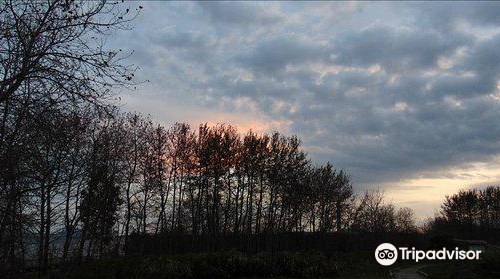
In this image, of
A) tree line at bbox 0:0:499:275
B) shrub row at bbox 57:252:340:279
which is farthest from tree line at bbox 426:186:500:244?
shrub row at bbox 57:252:340:279

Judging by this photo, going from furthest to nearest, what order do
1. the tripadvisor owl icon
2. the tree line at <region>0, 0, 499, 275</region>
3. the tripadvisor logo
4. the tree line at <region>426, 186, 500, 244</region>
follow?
the tree line at <region>426, 186, 500, 244</region> < the tripadvisor owl icon < the tripadvisor logo < the tree line at <region>0, 0, 499, 275</region>

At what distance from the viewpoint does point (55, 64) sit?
22.7 ft

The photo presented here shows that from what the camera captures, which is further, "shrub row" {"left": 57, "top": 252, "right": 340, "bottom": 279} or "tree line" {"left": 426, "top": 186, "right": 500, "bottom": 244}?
"tree line" {"left": 426, "top": 186, "right": 500, "bottom": 244}

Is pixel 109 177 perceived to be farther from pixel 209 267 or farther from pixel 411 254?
pixel 411 254

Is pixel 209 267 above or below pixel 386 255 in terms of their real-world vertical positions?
above

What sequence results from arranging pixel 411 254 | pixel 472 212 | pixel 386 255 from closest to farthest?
pixel 386 255 → pixel 411 254 → pixel 472 212

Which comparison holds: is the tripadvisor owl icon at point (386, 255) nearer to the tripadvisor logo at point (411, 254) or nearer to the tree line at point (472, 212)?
the tripadvisor logo at point (411, 254)

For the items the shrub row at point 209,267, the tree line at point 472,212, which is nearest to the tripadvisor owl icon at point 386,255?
the shrub row at point 209,267

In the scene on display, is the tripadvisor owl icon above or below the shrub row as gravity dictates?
below

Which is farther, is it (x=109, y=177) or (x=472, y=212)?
(x=472, y=212)

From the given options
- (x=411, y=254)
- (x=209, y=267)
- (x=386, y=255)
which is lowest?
(x=411, y=254)

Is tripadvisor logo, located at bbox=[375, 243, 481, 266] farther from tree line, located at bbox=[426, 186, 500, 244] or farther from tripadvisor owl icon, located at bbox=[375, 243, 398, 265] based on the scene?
tree line, located at bbox=[426, 186, 500, 244]

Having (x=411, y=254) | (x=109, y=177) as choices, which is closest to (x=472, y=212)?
(x=411, y=254)

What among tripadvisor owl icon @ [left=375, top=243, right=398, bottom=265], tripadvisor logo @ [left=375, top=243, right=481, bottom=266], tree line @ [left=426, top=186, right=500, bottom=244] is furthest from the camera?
tree line @ [left=426, top=186, right=500, bottom=244]
